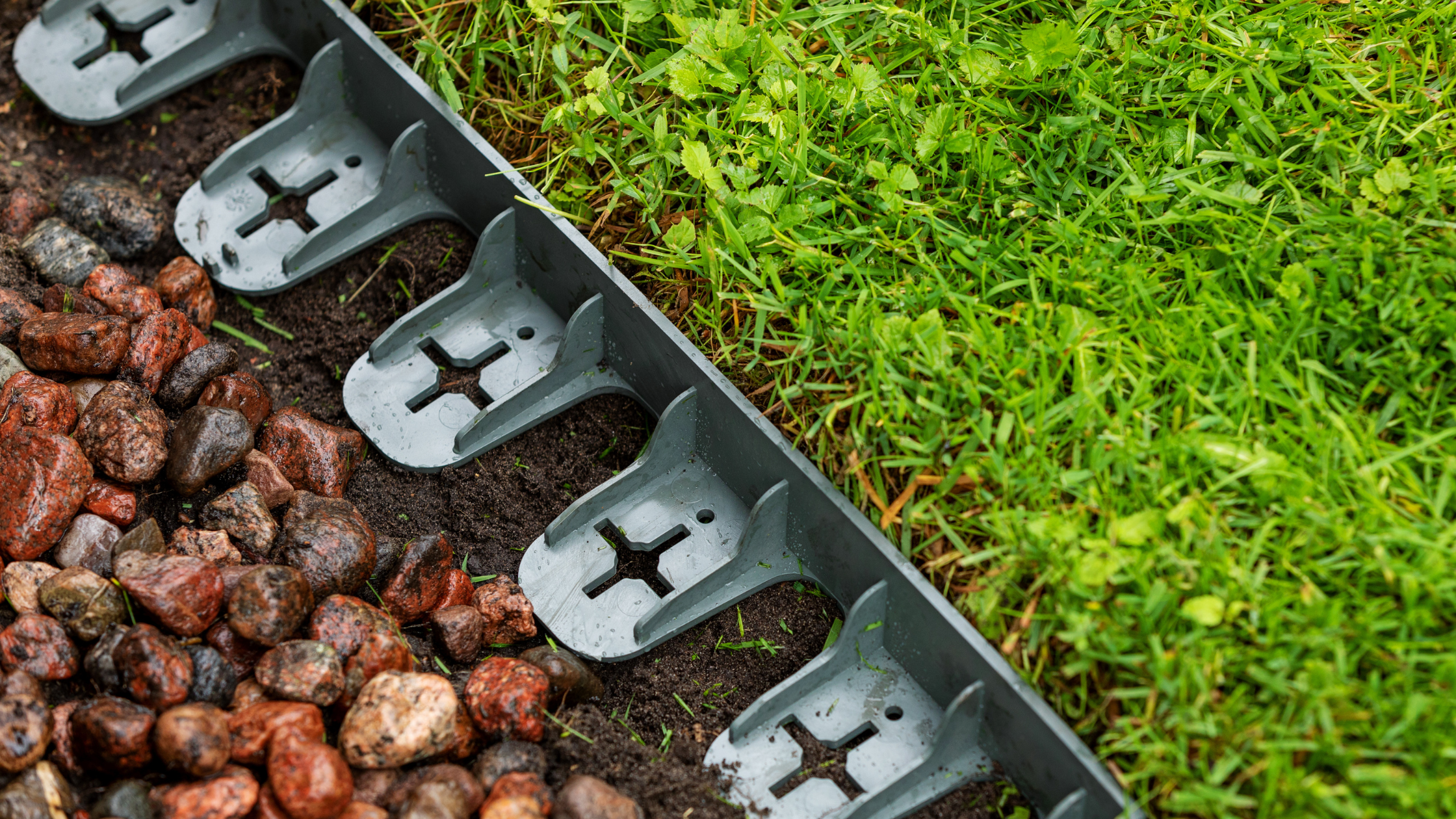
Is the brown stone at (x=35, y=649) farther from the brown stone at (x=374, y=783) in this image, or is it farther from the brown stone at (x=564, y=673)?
the brown stone at (x=564, y=673)

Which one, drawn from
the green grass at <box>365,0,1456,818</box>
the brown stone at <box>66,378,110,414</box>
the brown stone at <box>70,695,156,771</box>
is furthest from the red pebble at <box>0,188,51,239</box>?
the brown stone at <box>70,695,156,771</box>

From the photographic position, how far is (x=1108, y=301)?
6.07 ft

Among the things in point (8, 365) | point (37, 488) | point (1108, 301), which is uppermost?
point (8, 365)

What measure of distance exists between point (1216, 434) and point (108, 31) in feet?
8.56

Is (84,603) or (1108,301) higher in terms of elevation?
(84,603)

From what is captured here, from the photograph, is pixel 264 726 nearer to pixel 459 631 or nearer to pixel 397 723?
pixel 397 723

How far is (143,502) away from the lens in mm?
1973

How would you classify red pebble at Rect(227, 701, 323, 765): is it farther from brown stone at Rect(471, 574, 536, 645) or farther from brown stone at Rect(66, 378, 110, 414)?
brown stone at Rect(66, 378, 110, 414)

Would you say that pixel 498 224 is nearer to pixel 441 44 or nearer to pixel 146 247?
pixel 441 44

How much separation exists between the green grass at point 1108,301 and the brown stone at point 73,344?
79cm

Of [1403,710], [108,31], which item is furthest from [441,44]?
[1403,710]

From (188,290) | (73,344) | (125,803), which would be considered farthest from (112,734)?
(188,290)

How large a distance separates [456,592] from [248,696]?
389 millimetres

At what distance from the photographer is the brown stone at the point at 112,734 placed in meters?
1.55
